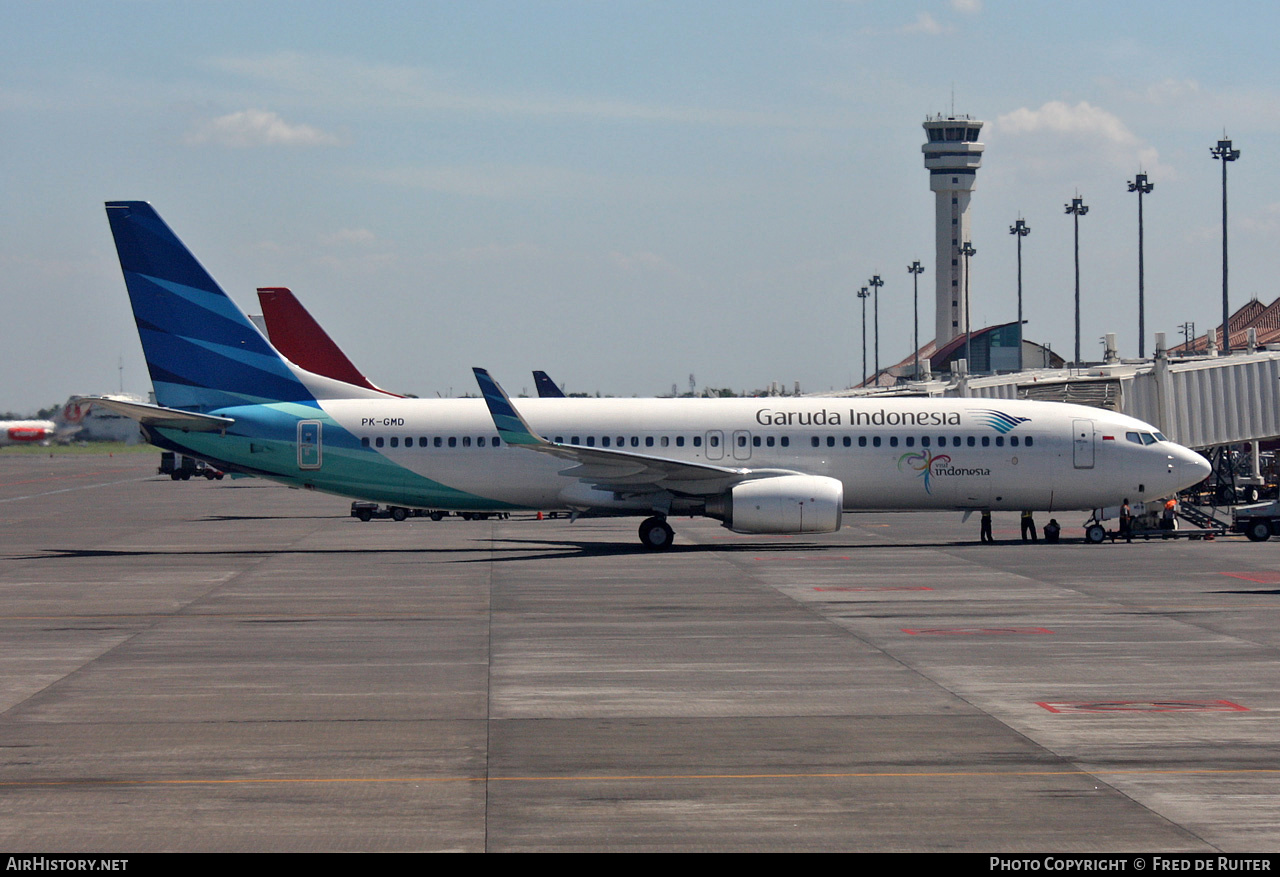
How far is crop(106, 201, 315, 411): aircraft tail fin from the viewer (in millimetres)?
37125

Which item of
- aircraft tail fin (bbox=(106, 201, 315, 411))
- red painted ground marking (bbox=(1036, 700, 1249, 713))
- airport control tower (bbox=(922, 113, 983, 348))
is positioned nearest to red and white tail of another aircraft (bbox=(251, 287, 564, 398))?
aircraft tail fin (bbox=(106, 201, 315, 411))

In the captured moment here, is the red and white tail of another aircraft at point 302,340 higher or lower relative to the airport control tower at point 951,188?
lower

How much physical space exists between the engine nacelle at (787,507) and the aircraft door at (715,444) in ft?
7.30

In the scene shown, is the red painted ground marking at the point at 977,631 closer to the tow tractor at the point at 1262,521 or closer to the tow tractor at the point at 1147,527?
the tow tractor at the point at 1147,527

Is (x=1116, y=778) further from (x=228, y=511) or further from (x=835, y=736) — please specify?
(x=228, y=511)

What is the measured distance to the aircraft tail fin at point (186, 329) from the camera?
37125 millimetres

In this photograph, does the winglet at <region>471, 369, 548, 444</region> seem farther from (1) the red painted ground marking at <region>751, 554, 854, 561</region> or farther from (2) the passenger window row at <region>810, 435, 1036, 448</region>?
(2) the passenger window row at <region>810, 435, 1036, 448</region>

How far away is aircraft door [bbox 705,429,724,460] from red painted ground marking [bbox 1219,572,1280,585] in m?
13.4

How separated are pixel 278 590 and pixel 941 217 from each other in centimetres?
17995

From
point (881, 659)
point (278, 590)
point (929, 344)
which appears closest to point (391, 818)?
point (881, 659)

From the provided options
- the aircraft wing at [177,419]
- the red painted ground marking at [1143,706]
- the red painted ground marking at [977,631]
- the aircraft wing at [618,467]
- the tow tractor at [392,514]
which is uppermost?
the aircraft wing at [177,419]

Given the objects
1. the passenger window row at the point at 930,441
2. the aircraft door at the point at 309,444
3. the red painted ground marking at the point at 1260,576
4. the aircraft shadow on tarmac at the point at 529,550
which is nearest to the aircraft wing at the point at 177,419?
the aircraft door at the point at 309,444

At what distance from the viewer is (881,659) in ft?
62.7

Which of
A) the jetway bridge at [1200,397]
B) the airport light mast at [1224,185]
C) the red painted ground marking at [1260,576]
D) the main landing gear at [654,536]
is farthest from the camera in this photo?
the airport light mast at [1224,185]
